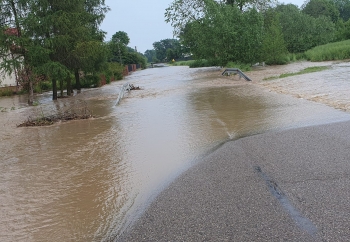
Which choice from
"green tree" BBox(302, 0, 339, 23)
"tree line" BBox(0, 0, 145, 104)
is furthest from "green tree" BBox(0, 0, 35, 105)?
"green tree" BBox(302, 0, 339, 23)

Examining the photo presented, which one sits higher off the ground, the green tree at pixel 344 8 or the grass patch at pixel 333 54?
the green tree at pixel 344 8

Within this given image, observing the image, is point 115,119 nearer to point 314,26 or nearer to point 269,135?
point 269,135

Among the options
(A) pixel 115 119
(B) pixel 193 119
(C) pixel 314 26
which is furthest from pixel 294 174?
(C) pixel 314 26

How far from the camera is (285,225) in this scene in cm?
360

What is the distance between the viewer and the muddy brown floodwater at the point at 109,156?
4516 millimetres

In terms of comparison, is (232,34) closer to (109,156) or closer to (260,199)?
(109,156)

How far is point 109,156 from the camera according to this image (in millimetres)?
A: 7562

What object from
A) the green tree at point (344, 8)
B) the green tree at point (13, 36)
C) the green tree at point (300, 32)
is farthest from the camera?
the green tree at point (344, 8)

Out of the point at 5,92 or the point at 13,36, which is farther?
the point at 5,92

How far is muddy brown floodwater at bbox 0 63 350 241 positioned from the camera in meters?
4.52

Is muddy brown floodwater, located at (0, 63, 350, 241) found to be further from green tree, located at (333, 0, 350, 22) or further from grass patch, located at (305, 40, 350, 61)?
green tree, located at (333, 0, 350, 22)

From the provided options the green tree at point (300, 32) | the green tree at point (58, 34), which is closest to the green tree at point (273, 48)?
the green tree at point (300, 32)

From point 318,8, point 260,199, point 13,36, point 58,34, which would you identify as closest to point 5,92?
point 58,34

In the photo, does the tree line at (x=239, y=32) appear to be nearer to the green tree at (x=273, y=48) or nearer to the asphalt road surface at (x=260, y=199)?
the green tree at (x=273, y=48)
